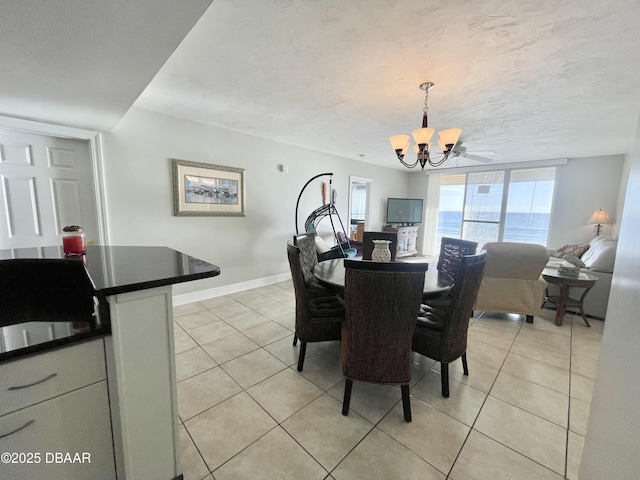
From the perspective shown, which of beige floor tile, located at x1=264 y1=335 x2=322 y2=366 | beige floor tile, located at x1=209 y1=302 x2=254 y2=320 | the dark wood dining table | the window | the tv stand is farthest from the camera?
the tv stand

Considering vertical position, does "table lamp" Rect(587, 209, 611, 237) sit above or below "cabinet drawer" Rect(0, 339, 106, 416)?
above

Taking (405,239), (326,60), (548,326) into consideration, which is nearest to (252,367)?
(326,60)

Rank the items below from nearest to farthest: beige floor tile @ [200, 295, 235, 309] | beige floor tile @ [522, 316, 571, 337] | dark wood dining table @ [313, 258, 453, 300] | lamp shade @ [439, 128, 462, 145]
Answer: dark wood dining table @ [313, 258, 453, 300] → lamp shade @ [439, 128, 462, 145] → beige floor tile @ [522, 316, 571, 337] → beige floor tile @ [200, 295, 235, 309]

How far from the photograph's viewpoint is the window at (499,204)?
5273 millimetres

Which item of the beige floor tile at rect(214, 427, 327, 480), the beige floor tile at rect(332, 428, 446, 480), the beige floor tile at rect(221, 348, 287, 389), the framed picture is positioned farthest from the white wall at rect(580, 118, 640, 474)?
the framed picture

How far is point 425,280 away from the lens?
6.44 feet

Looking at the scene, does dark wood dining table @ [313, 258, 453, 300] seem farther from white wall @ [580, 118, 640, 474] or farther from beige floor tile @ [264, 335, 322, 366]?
white wall @ [580, 118, 640, 474]

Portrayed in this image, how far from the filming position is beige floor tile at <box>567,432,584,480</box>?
123 centimetres

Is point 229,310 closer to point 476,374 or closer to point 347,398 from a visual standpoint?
point 347,398

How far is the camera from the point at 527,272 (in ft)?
9.13

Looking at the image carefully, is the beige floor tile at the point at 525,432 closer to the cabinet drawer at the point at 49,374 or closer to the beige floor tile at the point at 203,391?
the beige floor tile at the point at 203,391

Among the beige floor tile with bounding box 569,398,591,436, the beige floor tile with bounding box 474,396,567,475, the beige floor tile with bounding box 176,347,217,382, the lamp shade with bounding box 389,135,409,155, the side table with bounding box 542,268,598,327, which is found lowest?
the beige floor tile with bounding box 176,347,217,382

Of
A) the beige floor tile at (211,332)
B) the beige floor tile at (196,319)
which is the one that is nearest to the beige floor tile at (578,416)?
the beige floor tile at (211,332)

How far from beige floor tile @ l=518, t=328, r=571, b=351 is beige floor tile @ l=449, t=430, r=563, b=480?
1617 mm
